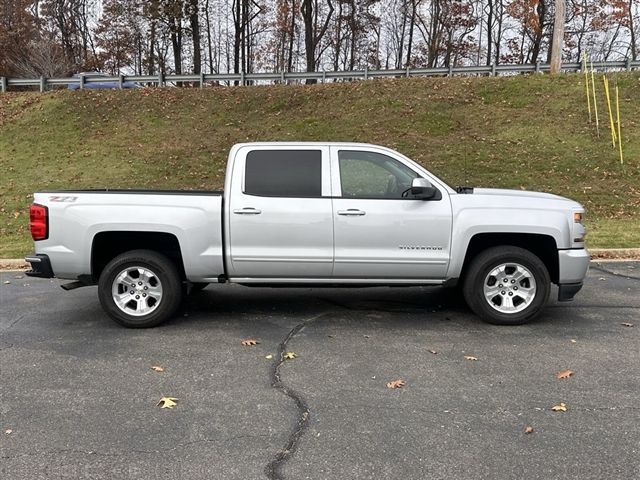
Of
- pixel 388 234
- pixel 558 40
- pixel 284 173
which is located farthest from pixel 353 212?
pixel 558 40

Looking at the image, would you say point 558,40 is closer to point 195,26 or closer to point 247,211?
point 247,211

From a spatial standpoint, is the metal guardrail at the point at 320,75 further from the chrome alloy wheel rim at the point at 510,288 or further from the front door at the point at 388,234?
the chrome alloy wheel rim at the point at 510,288

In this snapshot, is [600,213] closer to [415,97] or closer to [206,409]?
[415,97]

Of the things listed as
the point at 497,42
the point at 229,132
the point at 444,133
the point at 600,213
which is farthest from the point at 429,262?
the point at 497,42

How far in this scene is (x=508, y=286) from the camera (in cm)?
571

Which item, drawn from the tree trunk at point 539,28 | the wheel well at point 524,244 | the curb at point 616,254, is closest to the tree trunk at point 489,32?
the tree trunk at point 539,28

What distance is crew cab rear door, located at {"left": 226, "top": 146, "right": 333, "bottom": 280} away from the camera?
18.4 ft

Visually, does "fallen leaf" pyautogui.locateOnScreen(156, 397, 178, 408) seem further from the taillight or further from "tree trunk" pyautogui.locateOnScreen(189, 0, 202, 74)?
"tree trunk" pyautogui.locateOnScreen(189, 0, 202, 74)

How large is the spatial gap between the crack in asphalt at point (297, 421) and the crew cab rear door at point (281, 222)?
2.53ft

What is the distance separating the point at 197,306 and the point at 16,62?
39.2m

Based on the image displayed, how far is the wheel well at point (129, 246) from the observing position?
19.0 feet

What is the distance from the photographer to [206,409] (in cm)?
389

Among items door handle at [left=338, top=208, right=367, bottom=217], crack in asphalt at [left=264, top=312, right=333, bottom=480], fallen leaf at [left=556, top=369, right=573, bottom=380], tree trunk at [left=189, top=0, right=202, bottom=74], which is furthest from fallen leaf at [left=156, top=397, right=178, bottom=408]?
tree trunk at [left=189, top=0, right=202, bottom=74]

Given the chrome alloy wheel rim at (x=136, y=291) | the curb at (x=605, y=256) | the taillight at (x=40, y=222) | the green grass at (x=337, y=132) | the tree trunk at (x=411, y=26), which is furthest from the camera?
the tree trunk at (x=411, y=26)
